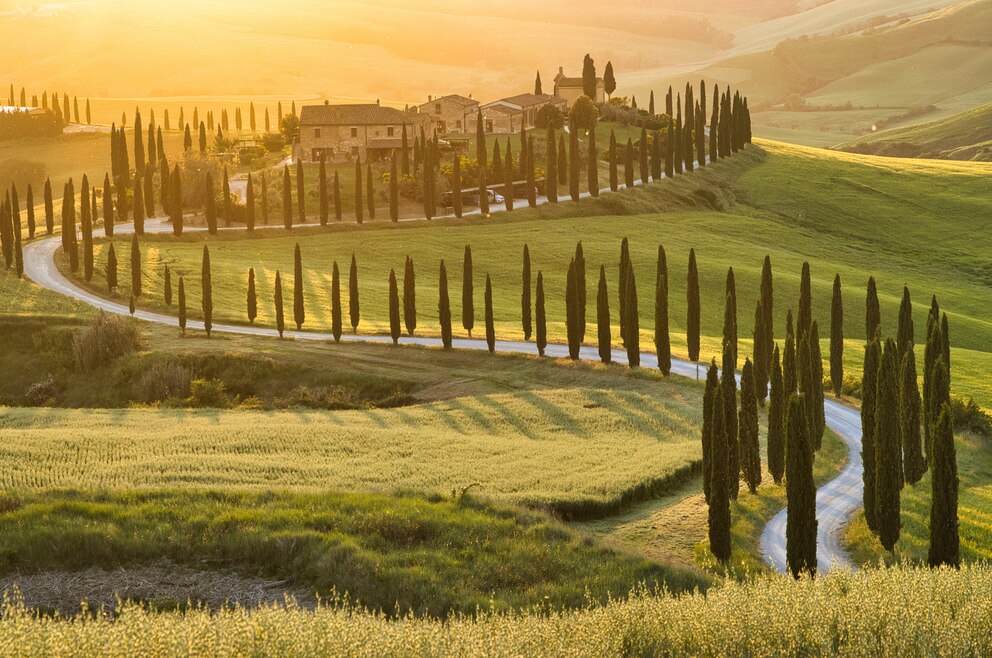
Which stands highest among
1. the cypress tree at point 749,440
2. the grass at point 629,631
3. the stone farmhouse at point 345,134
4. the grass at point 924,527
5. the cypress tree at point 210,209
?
the stone farmhouse at point 345,134

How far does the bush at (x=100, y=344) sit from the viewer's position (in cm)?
7281

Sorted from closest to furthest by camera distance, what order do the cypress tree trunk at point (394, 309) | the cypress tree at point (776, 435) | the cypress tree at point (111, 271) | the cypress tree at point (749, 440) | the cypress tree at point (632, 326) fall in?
1. the cypress tree at point (749, 440)
2. the cypress tree at point (776, 435)
3. the cypress tree at point (632, 326)
4. the cypress tree trunk at point (394, 309)
5. the cypress tree at point (111, 271)

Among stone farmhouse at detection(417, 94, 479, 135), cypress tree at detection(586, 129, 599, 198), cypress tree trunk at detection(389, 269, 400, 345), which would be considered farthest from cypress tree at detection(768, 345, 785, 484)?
stone farmhouse at detection(417, 94, 479, 135)

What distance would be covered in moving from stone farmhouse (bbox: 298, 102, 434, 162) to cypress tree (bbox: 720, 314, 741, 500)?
361ft

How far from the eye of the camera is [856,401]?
217ft

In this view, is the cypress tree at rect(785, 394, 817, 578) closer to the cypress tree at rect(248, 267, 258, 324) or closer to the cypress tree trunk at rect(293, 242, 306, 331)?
the cypress tree trunk at rect(293, 242, 306, 331)

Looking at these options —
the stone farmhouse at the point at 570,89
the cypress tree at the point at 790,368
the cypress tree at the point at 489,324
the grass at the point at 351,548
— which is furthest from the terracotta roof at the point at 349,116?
the grass at the point at 351,548

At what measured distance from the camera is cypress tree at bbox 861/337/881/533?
1599 inches

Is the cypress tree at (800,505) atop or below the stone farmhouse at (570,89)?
below

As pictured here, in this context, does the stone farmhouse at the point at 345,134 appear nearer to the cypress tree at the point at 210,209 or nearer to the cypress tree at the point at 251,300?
the cypress tree at the point at 210,209

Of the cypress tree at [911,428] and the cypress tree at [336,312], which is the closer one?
the cypress tree at [911,428]

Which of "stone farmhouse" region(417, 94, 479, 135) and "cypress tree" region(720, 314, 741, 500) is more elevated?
"stone farmhouse" region(417, 94, 479, 135)

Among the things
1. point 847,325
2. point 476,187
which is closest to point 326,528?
point 847,325

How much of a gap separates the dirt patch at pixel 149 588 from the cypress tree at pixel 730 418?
63.8 ft
